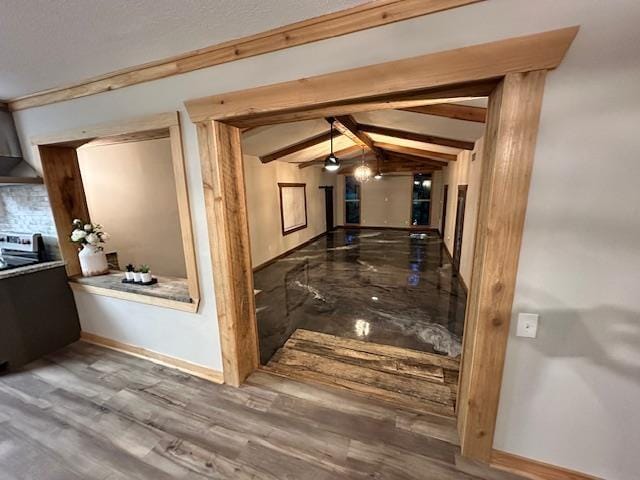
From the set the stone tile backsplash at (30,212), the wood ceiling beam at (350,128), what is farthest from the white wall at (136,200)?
the wood ceiling beam at (350,128)

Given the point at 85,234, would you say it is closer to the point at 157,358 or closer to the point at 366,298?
the point at 157,358

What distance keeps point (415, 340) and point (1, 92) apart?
184 inches

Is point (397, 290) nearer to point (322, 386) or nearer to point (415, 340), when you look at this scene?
point (415, 340)

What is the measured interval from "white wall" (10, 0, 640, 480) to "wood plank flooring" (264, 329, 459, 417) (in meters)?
0.63

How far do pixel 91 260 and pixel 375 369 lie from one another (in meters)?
3.16

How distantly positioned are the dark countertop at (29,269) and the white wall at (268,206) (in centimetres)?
231

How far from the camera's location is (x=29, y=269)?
248 centimetres

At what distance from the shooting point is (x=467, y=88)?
49.4 inches

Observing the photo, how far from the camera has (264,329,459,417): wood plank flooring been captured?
2070 mm

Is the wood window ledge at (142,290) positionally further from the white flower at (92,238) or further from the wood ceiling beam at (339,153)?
the wood ceiling beam at (339,153)

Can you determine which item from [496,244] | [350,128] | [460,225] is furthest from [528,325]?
[460,225]

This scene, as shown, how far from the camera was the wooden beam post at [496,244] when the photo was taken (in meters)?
1.13

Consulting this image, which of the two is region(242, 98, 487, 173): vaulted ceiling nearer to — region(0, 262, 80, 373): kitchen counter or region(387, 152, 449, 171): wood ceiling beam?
region(387, 152, 449, 171): wood ceiling beam

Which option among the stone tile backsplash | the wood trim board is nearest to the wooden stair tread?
the wood trim board
